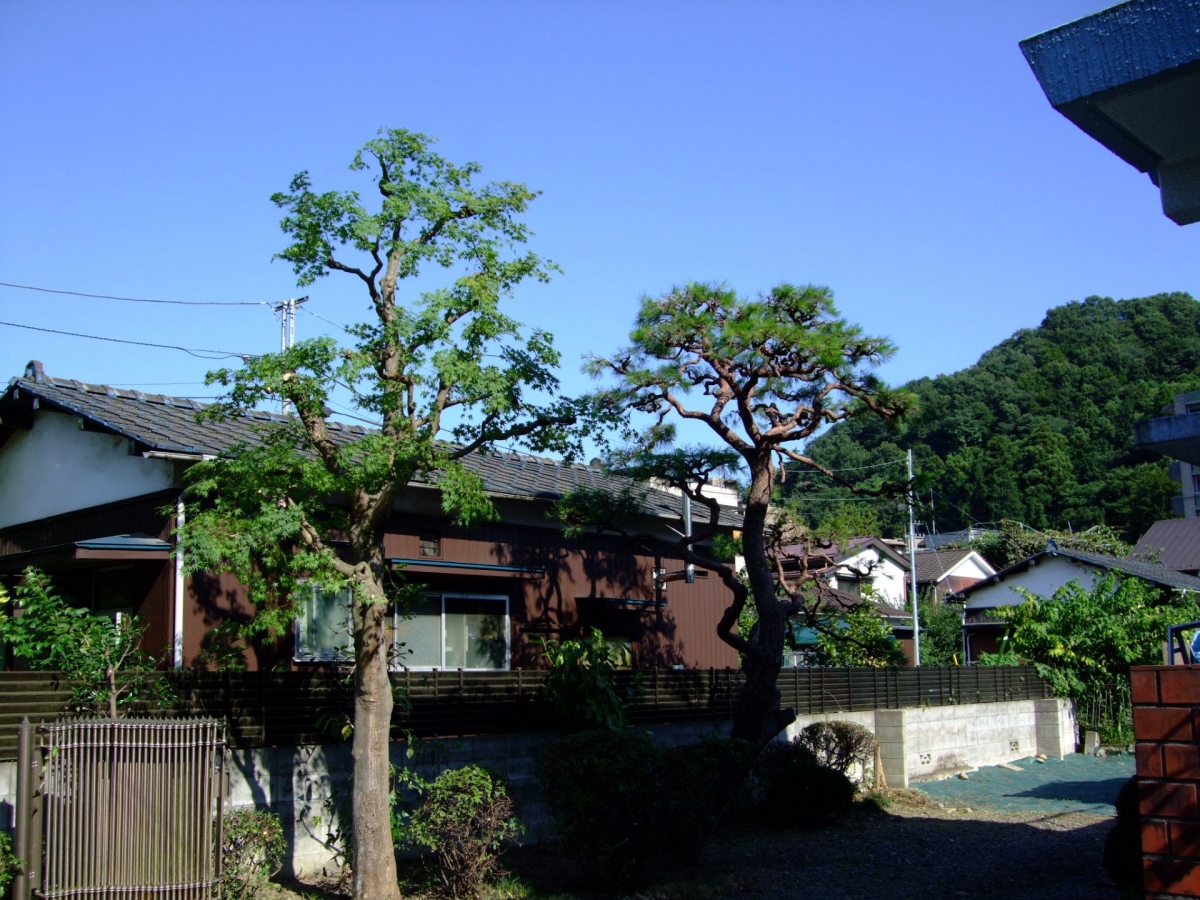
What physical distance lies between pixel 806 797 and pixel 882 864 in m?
1.91

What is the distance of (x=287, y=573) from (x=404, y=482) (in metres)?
1.28

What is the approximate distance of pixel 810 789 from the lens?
1386 cm

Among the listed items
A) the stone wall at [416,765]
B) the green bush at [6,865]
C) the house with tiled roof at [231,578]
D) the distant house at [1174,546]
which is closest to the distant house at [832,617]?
the stone wall at [416,765]

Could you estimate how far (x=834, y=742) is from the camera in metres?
15.8

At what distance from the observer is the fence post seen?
26.1 ft

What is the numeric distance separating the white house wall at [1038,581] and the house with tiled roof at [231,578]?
18227 millimetres

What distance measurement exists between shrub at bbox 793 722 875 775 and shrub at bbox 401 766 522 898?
21.3ft

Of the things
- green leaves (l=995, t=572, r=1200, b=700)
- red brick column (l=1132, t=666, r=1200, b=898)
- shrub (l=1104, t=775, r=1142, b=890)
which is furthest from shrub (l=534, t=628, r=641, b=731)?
green leaves (l=995, t=572, r=1200, b=700)

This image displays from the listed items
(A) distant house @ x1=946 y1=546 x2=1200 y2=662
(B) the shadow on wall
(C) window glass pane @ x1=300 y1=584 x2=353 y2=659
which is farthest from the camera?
(A) distant house @ x1=946 y1=546 x2=1200 y2=662

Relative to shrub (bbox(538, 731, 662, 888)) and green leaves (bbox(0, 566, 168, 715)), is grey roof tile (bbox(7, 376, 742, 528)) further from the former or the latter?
shrub (bbox(538, 731, 662, 888))

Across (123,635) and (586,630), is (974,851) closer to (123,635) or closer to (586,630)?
(586,630)

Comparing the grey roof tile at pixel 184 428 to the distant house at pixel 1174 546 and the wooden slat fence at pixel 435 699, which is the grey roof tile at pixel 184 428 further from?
the distant house at pixel 1174 546

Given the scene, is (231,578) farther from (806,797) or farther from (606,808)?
(806,797)

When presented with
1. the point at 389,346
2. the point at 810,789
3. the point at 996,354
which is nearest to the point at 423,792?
the point at 389,346
